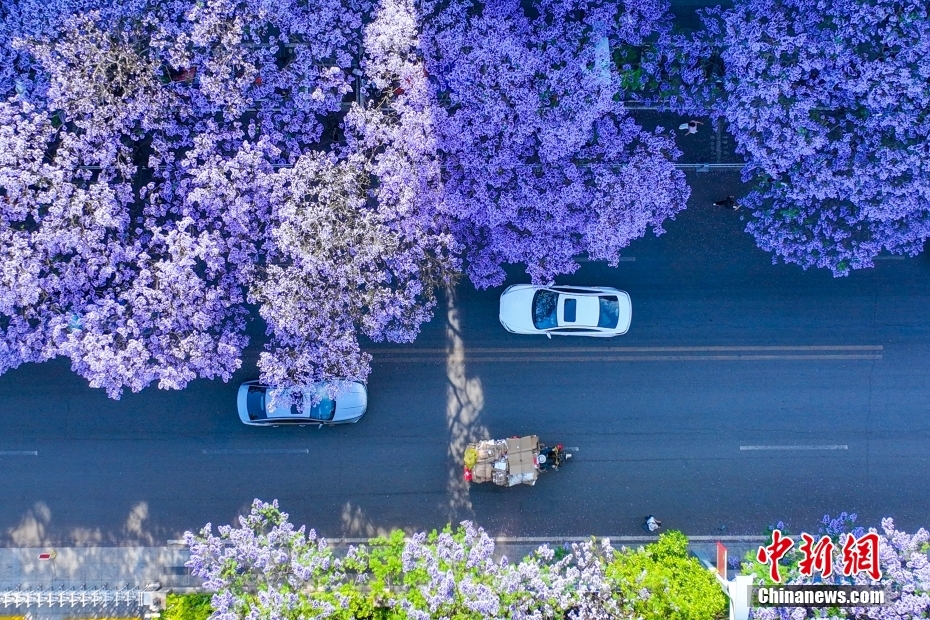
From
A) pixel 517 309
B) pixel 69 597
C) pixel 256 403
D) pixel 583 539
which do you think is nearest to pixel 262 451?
pixel 256 403

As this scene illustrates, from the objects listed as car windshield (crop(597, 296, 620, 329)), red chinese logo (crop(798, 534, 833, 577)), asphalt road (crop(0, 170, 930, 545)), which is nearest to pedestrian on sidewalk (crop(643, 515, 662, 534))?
asphalt road (crop(0, 170, 930, 545))

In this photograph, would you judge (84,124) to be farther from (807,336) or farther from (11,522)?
(807,336)

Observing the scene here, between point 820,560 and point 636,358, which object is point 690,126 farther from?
point 820,560

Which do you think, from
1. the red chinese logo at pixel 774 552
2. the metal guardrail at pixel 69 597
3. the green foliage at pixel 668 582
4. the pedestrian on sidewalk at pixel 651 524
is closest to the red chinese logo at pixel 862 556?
the red chinese logo at pixel 774 552

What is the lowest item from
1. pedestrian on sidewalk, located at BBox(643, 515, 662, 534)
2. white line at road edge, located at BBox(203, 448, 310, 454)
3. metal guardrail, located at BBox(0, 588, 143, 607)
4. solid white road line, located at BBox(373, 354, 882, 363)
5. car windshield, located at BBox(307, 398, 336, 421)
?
metal guardrail, located at BBox(0, 588, 143, 607)

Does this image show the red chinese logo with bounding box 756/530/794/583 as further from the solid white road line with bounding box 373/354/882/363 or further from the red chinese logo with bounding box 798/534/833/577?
the solid white road line with bounding box 373/354/882/363

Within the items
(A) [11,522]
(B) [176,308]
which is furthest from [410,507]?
(A) [11,522]

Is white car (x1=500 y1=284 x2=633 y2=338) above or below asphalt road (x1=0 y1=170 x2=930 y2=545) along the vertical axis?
above

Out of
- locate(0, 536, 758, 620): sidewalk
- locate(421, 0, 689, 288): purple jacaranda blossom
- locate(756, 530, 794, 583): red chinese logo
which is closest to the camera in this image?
locate(421, 0, 689, 288): purple jacaranda blossom
